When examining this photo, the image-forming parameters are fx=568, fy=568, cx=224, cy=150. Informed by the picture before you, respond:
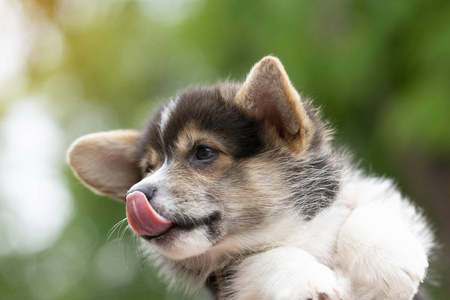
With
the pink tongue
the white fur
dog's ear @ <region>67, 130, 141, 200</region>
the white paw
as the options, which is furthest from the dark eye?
the white paw

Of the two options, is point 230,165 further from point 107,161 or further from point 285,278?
point 107,161

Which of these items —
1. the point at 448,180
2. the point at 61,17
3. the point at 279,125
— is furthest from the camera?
the point at 61,17

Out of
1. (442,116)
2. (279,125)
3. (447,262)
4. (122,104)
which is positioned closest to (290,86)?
(279,125)

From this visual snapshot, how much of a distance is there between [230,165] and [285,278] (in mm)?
751

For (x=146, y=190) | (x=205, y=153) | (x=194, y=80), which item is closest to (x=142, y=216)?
(x=146, y=190)

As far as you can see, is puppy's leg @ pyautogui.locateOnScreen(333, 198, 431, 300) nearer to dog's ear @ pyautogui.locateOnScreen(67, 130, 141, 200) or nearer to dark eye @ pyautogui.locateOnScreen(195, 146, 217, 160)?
dark eye @ pyautogui.locateOnScreen(195, 146, 217, 160)

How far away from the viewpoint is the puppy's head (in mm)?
2961

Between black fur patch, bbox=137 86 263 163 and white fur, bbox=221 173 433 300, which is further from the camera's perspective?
black fur patch, bbox=137 86 263 163

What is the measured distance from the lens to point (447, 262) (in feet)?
22.9

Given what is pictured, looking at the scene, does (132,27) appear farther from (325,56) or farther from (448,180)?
(448,180)

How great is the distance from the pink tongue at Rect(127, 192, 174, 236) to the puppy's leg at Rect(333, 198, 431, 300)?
97 cm

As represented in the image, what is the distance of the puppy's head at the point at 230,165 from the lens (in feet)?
9.71

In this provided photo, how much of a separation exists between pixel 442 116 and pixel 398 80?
954mm

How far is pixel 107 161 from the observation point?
3.90 metres
